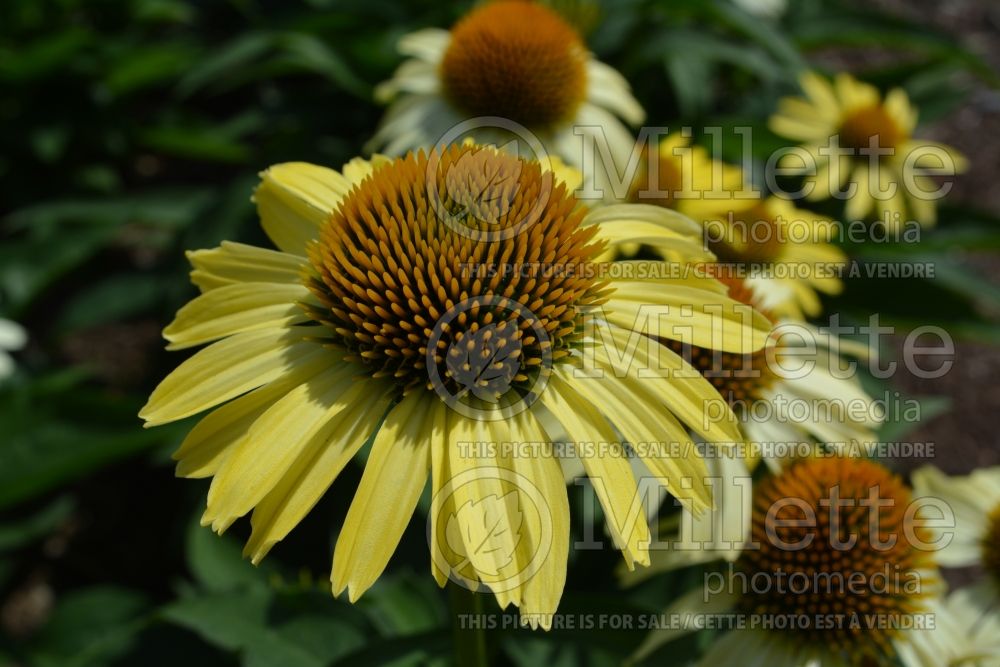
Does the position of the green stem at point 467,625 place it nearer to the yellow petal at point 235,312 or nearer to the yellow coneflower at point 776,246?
the yellow petal at point 235,312

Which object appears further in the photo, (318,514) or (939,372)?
(939,372)

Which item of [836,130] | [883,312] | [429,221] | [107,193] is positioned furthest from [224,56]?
[883,312]

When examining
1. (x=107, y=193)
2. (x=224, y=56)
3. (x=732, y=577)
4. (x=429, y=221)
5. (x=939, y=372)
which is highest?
(x=224, y=56)

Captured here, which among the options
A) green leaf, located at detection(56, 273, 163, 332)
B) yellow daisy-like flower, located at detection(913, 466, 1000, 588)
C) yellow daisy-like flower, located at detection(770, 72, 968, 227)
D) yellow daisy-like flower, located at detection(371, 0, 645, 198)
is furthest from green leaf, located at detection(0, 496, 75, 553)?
yellow daisy-like flower, located at detection(770, 72, 968, 227)

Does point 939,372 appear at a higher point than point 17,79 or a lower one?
lower

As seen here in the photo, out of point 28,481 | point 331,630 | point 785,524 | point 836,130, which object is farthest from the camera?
point 836,130

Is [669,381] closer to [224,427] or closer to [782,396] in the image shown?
[782,396]

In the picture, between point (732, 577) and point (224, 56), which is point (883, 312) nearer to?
point (732, 577)

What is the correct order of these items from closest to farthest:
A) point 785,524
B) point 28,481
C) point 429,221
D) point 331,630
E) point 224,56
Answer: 1. point 429,221
2. point 785,524
3. point 331,630
4. point 28,481
5. point 224,56
